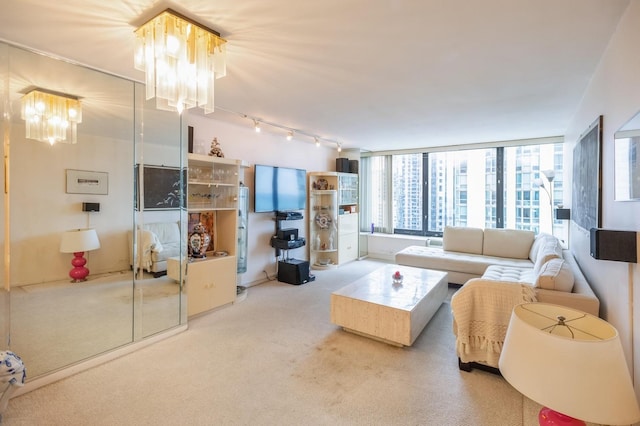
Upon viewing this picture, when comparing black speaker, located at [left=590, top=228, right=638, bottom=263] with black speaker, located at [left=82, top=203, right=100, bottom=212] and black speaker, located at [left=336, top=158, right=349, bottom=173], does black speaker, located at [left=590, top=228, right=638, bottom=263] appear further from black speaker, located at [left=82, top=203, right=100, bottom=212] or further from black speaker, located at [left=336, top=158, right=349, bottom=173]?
black speaker, located at [left=336, top=158, right=349, bottom=173]

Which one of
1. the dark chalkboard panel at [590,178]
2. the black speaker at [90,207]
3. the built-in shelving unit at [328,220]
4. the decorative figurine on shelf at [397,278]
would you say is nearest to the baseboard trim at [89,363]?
the black speaker at [90,207]

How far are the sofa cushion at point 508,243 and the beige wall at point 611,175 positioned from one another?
245cm

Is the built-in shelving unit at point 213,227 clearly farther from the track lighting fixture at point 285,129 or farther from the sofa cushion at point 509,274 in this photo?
the sofa cushion at point 509,274

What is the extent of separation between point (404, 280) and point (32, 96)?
3.83 meters

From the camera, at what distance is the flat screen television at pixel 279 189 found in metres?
4.64

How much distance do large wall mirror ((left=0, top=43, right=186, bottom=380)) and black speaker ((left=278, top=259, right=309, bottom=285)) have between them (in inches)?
73.4

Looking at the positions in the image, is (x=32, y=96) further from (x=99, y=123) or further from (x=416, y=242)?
(x=416, y=242)

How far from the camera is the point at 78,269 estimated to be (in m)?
2.56

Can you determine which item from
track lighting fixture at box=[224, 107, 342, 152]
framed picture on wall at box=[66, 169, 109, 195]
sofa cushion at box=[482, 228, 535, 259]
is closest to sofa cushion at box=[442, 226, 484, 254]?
sofa cushion at box=[482, 228, 535, 259]

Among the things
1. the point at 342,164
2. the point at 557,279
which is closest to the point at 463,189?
the point at 342,164

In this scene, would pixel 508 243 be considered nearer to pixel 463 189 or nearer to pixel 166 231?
pixel 463 189

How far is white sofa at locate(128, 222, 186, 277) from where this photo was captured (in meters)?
2.92

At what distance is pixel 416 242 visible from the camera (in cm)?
617

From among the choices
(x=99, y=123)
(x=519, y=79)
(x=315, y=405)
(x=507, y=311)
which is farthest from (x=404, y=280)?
(x=99, y=123)
